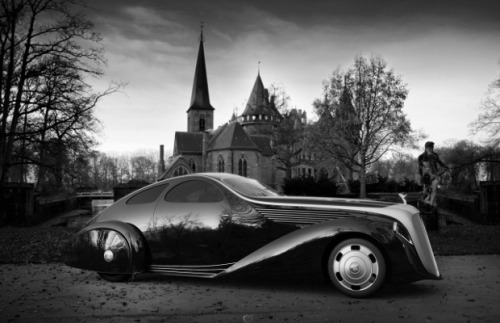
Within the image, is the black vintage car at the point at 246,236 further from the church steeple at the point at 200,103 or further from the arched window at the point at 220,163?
the church steeple at the point at 200,103

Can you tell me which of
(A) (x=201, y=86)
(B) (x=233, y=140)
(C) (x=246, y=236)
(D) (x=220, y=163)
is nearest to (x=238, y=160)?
(D) (x=220, y=163)

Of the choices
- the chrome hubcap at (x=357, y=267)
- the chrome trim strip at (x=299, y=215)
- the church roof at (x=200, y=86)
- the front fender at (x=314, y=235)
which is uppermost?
the church roof at (x=200, y=86)

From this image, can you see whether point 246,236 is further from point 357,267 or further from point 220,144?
point 220,144

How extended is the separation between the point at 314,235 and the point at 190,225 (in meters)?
1.66

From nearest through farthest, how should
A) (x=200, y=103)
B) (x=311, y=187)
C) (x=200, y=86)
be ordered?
(x=311, y=187) → (x=200, y=103) → (x=200, y=86)

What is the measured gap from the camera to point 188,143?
83875 mm

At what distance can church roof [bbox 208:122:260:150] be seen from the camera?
75938mm

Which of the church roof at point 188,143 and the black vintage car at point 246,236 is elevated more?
the church roof at point 188,143

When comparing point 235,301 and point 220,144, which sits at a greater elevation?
point 220,144

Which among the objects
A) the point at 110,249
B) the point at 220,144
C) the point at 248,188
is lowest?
the point at 110,249

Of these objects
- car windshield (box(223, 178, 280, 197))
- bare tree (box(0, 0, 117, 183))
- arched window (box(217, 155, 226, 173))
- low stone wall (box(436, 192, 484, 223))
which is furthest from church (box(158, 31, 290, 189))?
car windshield (box(223, 178, 280, 197))

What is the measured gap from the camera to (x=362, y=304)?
14.7ft

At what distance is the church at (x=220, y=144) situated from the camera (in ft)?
249

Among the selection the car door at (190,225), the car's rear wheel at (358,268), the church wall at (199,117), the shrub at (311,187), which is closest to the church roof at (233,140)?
the church wall at (199,117)
